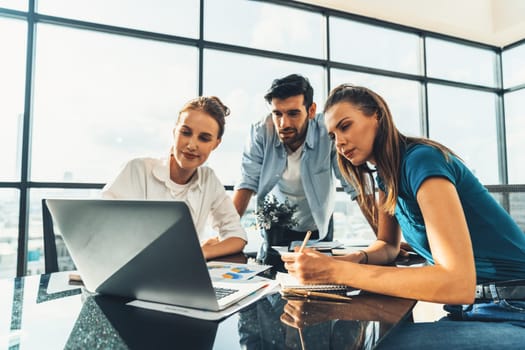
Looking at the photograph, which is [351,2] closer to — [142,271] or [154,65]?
[154,65]

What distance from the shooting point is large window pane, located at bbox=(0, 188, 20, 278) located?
2.83 metres

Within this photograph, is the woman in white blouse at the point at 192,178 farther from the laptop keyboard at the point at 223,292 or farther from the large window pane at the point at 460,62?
the large window pane at the point at 460,62

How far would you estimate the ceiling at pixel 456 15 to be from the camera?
13.4 feet

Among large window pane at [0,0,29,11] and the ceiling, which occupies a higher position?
the ceiling

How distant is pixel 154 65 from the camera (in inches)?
131

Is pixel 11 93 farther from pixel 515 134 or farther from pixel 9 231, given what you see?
pixel 515 134

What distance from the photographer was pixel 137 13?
3273 millimetres

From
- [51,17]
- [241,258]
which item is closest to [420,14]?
[51,17]

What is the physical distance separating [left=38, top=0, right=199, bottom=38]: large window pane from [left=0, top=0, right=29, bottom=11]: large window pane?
11cm

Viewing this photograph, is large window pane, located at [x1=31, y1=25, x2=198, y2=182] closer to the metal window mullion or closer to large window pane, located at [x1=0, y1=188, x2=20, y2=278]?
the metal window mullion

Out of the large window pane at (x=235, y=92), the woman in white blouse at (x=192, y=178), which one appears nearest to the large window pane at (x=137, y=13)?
the large window pane at (x=235, y=92)

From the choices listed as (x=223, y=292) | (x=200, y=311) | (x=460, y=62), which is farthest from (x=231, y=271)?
(x=460, y=62)

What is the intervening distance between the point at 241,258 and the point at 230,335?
28.5 inches

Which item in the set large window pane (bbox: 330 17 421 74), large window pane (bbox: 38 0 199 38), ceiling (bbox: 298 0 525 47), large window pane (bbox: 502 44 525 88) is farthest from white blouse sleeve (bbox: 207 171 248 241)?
large window pane (bbox: 502 44 525 88)
